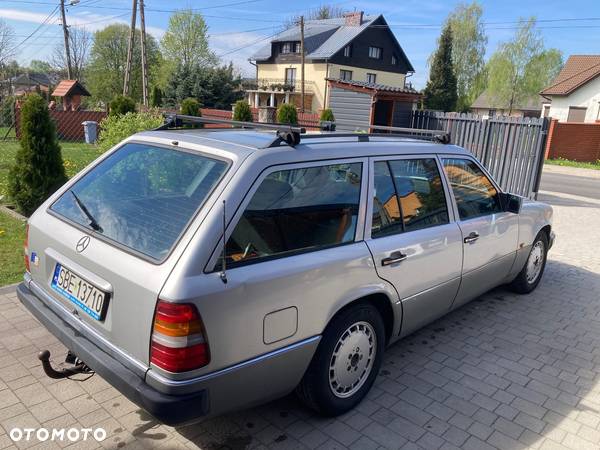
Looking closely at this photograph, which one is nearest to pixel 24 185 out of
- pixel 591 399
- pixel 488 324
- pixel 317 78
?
pixel 488 324

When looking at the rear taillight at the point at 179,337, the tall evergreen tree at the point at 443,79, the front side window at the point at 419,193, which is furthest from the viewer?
the tall evergreen tree at the point at 443,79

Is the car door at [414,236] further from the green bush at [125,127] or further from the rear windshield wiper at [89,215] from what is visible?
the green bush at [125,127]

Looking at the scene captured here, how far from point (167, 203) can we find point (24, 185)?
581 cm

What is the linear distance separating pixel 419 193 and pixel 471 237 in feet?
2.43

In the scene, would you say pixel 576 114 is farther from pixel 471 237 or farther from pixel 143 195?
pixel 143 195

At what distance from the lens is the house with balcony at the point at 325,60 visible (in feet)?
149

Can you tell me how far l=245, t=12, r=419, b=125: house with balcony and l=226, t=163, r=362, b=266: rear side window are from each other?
131 feet

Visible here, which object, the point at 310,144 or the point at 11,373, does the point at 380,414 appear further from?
the point at 11,373

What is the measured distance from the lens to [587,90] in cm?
3247

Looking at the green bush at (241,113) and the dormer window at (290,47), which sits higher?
the dormer window at (290,47)

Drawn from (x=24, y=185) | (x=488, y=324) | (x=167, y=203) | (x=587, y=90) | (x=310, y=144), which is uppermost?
(x=587, y=90)

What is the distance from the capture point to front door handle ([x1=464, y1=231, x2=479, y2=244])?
3.91 m

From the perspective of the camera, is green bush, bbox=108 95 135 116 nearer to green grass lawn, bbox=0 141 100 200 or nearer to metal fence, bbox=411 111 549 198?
green grass lawn, bbox=0 141 100 200

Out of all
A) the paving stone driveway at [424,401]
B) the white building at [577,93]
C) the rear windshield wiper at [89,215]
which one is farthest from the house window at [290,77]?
the rear windshield wiper at [89,215]
